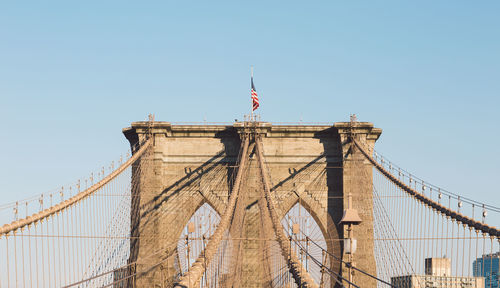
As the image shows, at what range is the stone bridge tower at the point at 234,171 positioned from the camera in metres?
43.1

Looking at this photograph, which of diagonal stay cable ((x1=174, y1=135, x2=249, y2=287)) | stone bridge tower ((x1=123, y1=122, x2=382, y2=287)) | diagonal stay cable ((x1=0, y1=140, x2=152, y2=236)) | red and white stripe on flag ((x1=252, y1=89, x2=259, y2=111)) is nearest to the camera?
diagonal stay cable ((x1=174, y1=135, x2=249, y2=287))

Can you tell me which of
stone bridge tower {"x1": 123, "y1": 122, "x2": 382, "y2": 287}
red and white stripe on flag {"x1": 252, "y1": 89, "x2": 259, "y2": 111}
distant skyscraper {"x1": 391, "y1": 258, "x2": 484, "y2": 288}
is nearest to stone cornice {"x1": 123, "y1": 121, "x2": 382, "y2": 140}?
stone bridge tower {"x1": 123, "y1": 122, "x2": 382, "y2": 287}

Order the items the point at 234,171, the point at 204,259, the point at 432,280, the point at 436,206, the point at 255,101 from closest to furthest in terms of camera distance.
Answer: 1. the point at 204,259
2. the point at 436,206
3. the point at 234,171
4. the point at 255,101
5. the point at 432,280

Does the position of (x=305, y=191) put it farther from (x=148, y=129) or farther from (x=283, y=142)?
(x=148, y=129)

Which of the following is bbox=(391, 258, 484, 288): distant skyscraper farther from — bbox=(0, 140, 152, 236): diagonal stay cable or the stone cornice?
bbox=(0, 140, 152, 236): diagonal stay cable

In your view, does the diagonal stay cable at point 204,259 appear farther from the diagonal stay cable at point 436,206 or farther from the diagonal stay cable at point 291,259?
the diagonal stay cable at point 436,206

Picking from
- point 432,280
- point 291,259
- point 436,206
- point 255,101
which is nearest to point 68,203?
point 291,259

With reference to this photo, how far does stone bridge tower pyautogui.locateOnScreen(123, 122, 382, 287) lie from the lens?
1697 inches

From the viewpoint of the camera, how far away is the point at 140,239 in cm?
4231

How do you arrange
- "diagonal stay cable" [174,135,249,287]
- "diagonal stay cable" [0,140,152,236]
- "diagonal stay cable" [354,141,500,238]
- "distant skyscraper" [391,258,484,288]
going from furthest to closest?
1. "distant skyscraper" [391,258,484,288]
2. "diagonal stay cable" [354,141,500,238]
3. "diagonal stay cable" [0,140,152,236]
4. "diagonal stay cable" [174,135,249,287]

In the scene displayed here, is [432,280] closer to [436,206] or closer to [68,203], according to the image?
[436,206]

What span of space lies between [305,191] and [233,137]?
4562mm

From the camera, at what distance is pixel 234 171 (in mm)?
43594

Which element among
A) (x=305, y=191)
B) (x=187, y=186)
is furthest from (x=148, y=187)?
(x=305, y=191)
